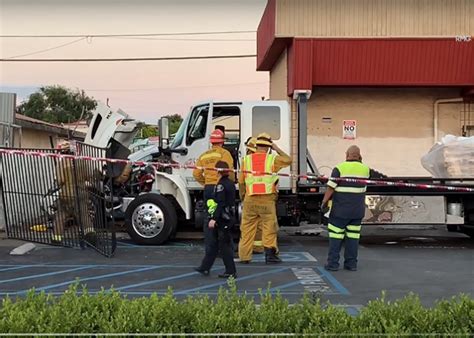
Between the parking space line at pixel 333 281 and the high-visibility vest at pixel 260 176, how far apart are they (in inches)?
54.3

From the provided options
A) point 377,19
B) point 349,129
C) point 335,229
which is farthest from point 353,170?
point 377,19

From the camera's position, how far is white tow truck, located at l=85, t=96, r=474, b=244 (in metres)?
11.1

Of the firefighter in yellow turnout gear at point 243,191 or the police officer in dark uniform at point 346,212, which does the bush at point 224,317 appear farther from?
the firefighter in yellow turnout gear at point 243,191

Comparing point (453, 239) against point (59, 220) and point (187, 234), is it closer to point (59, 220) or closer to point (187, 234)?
point (187, 234)

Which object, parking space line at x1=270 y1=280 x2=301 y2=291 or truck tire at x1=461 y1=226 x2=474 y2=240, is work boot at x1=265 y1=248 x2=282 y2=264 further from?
truck tire at x1=461 y1=226 x2=474 y2=240

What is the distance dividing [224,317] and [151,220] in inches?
→ 296

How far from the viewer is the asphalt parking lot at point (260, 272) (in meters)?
7.38

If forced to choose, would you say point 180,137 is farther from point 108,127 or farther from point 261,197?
point 261,197

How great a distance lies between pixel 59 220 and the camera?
412 inches

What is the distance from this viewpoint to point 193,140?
37.8ft

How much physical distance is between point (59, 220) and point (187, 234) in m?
2.96

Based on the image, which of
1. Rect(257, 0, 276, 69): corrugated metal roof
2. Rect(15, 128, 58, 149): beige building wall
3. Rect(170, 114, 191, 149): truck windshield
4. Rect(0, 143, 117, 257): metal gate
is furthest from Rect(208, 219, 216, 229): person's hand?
Rect(15, 128, 58, 149): beige building wall

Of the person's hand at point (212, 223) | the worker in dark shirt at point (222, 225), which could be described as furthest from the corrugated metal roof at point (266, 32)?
the person's hand at point (212, 223)

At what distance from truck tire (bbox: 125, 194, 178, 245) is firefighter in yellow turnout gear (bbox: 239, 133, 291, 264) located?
2.26 meters
